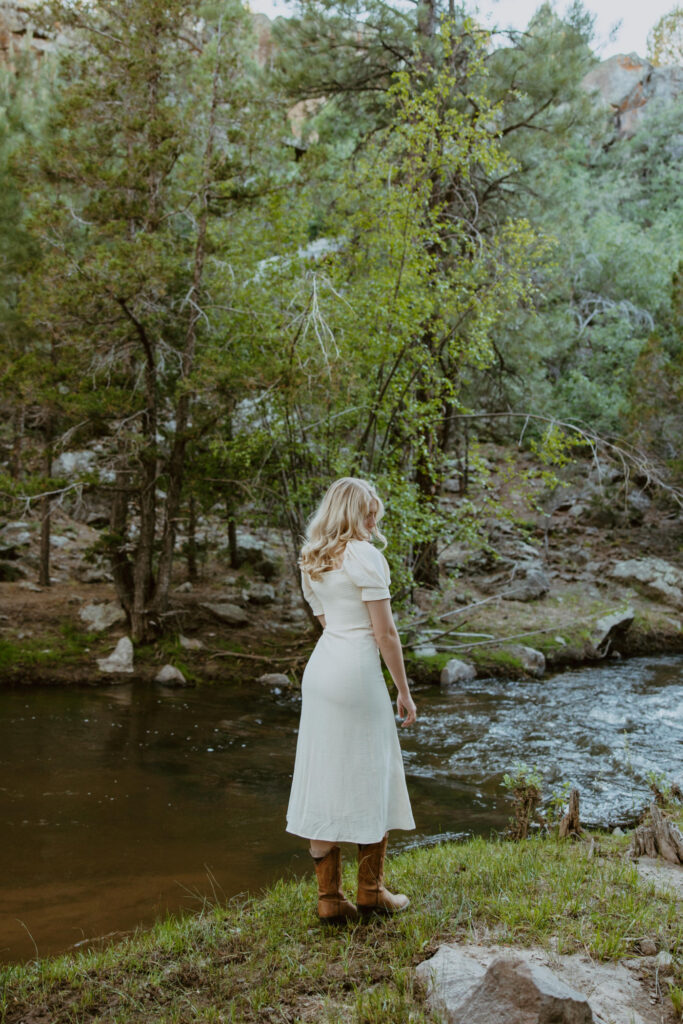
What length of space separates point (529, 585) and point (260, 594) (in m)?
4.97

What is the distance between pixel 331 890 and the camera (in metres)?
3.38

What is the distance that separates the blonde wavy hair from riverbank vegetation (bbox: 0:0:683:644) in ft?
15.1

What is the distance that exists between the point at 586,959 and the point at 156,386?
9548 mm

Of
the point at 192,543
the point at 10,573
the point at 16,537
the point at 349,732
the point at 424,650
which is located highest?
the point at 349,732

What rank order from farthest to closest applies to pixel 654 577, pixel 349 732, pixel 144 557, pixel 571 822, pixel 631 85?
pixel 631 85 < pixel 654 577 < pixel 144 557 < pixel 571 822 < pixel 349 732

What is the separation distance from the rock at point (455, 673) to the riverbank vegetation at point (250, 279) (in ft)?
3.91

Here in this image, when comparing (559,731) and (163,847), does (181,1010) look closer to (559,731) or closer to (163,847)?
(163,847)

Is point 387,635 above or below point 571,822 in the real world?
above

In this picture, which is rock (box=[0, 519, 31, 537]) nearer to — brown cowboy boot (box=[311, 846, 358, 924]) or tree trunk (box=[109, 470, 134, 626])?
tree trunk (box=[109, 470, 134, 626])

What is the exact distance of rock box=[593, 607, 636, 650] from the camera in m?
12.1

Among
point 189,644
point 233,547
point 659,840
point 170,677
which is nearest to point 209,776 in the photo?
point 170,677

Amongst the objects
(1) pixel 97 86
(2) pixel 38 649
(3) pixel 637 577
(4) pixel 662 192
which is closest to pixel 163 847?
(2) pixel 38 649

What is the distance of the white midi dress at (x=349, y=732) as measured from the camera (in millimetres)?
3287

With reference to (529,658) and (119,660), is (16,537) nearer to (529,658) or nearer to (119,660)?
(119,660)
